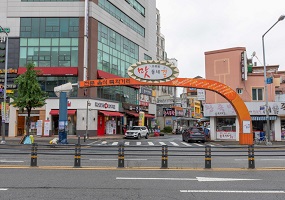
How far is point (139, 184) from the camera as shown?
859 centimetres

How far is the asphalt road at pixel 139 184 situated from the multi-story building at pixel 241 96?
20.2 metres

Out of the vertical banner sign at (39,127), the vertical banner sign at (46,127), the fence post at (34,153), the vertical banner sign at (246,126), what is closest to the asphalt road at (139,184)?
the fence post at (34,153)

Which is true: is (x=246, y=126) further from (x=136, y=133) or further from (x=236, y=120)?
(x=136, y=133)

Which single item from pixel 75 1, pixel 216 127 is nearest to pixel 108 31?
pixel 75 1

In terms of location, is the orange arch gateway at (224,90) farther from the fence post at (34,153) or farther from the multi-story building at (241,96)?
the fence post at (34,153)

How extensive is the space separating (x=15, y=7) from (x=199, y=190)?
126ft

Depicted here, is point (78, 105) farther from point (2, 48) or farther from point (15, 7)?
point (15, 7)

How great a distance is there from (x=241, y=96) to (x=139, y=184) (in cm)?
2498

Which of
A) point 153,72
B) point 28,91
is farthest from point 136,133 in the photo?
point 28,91

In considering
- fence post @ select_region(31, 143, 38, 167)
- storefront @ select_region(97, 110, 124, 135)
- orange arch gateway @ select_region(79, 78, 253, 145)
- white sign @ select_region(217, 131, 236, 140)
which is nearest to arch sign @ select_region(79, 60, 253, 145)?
orange arch gateway @ select_region(79, 78, 253, 145)

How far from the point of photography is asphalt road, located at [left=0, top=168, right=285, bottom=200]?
23.8 ft

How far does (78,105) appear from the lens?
123 ft

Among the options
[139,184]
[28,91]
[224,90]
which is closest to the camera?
[139,184]

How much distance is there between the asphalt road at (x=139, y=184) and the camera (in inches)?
285
